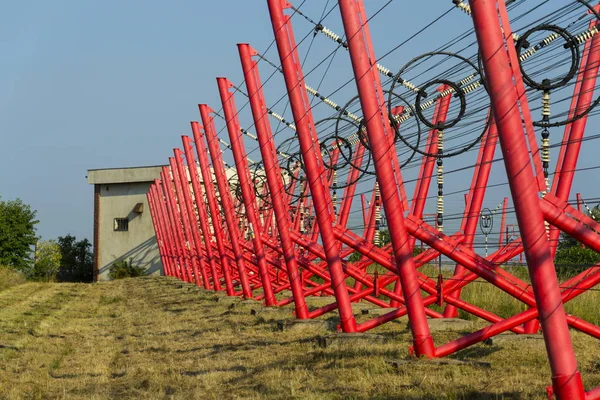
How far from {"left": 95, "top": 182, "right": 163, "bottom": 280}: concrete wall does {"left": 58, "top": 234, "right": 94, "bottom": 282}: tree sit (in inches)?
271

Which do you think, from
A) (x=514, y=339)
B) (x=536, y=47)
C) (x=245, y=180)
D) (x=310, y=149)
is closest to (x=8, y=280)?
(x=245, y=180)

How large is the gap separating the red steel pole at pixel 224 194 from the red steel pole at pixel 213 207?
108 cm

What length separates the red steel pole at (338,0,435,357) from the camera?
903 centimetres

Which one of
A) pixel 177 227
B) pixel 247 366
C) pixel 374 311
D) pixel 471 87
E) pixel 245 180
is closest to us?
pixel 471 87

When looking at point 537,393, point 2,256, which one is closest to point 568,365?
point 537,393

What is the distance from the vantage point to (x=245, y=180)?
18.7 meters

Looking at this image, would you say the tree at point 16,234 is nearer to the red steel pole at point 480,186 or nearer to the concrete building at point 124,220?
the concrete building at point 124,220

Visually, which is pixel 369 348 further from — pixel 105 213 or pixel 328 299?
pixel 105 213

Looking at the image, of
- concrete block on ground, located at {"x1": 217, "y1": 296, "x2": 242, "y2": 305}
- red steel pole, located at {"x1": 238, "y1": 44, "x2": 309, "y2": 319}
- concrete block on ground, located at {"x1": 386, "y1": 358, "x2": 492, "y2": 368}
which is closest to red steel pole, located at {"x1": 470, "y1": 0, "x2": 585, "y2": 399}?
concrete block on ground, located at {"x1": 386, "y1": 358, "x2": 492, "y2": 368}

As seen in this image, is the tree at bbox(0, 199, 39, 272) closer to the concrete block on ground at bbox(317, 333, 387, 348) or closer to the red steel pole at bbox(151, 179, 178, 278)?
the red steel pole at bbox(151, 179, 178, 278)

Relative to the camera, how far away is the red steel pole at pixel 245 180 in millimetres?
17781

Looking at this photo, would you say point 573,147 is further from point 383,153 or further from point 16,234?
point 16,234

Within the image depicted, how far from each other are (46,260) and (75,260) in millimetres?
4884

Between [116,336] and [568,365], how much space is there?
32.5 ft
